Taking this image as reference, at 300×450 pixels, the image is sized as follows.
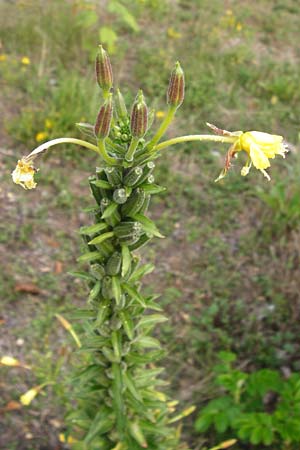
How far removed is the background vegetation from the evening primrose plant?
0.59 feet

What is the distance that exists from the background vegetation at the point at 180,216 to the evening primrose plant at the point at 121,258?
0.18 meters

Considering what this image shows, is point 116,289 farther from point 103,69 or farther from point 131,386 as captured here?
point 103,69

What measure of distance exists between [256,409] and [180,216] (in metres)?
1.38

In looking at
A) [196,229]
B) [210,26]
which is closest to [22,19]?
[210,26]

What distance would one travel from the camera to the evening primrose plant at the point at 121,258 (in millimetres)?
1096

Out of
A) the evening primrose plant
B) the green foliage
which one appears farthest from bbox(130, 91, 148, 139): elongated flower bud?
the green foliage

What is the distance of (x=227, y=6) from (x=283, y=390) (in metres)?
4.23

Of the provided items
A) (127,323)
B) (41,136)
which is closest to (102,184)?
(127,323)

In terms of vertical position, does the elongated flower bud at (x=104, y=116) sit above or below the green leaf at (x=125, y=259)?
above

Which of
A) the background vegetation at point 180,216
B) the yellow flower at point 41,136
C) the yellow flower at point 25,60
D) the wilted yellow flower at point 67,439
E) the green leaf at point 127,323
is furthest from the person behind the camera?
the yellow flower at point 25,60

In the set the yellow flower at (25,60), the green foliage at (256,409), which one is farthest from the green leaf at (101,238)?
the yellow flower at (25,60)

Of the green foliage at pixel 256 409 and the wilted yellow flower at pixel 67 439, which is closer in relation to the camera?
the green foliage at pixel 256 409

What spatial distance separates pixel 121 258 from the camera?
1380mm

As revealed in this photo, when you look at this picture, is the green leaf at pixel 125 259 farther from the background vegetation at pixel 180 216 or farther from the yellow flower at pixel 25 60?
the yellow flower at pixel 25 60
